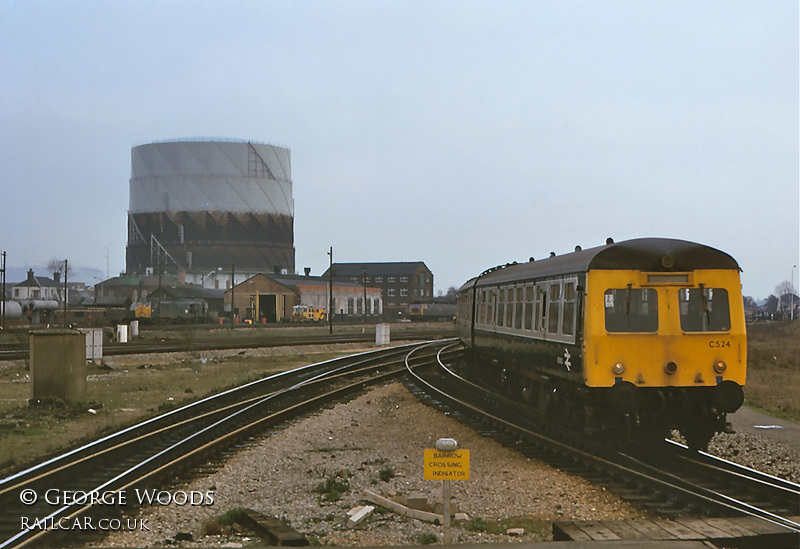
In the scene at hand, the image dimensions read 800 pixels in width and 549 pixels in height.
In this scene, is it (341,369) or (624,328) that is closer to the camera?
(624,328)

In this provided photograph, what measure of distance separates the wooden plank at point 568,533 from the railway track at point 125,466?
4.58 m

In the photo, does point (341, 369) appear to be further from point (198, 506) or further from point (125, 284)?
point (125, 284)

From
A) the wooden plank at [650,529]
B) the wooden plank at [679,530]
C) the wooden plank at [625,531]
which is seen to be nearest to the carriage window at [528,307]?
the wooden plank at [679,530]

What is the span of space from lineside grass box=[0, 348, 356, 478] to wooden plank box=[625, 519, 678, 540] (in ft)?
28.2

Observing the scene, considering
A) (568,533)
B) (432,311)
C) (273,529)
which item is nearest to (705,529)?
(568,533)

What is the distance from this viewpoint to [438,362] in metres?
35.5

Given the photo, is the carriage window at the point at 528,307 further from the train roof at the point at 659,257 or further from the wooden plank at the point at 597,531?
the wooden plank at the point at 597,531

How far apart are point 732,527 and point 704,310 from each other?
5.41 meters

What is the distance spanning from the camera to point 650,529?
858cm

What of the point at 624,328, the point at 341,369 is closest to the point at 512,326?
the point at 624,328

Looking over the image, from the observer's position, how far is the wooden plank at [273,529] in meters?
8.34

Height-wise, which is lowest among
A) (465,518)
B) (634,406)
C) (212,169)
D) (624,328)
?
(465,518)

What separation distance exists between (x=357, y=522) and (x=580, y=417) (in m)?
6.70

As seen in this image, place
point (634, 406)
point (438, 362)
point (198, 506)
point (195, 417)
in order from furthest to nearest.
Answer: point (438, 362)
point (195, 417)
point (634, 406)
point (198, 506)
